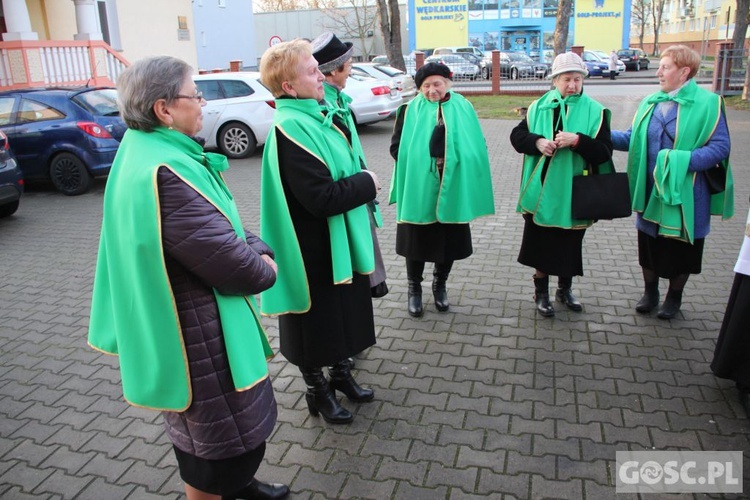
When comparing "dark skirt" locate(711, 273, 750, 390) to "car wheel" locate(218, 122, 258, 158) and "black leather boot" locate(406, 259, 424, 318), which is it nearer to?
"black leather boot" locate(406, 259, 424, 318)

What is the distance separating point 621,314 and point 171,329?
12.0 ft

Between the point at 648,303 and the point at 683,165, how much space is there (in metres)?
1.16

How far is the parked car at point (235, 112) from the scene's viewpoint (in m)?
12.1

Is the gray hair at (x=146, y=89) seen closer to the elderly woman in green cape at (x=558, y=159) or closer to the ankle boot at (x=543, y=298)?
the elderly woman in green cape at (x=558, y=159)

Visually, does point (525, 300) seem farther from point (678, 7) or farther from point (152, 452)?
point (678, 7)

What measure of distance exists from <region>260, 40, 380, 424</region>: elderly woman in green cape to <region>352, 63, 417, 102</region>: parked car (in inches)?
470

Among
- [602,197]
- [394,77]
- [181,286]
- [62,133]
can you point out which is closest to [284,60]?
[181,286]

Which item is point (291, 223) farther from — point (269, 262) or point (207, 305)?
point (207, 305)

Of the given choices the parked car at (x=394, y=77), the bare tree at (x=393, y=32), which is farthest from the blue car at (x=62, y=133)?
the bare tree at (x=393, y=32)

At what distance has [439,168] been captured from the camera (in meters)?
4.55

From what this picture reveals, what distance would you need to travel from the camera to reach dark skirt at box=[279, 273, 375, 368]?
10.8ft

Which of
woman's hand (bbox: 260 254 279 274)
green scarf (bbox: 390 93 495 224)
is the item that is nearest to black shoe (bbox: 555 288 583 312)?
green scarf (bbox: 390 93 495 224)

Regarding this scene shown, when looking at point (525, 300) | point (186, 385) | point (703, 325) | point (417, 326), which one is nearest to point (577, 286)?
point (525, 300)

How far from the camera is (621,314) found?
4758mm
